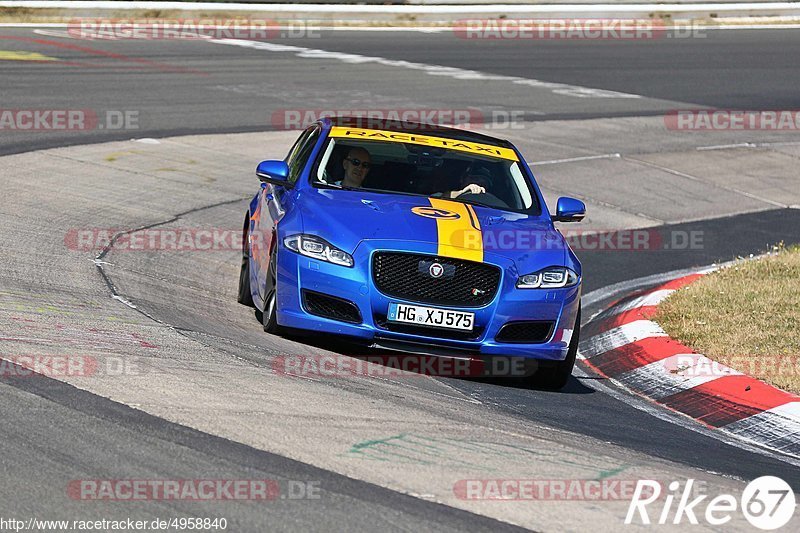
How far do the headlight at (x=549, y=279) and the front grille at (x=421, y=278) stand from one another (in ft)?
1.12

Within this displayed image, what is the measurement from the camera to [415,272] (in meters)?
8.02

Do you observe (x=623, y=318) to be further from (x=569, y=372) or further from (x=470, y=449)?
(x=470, y=449)

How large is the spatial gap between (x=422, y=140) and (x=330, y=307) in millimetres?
2111

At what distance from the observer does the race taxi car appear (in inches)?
315

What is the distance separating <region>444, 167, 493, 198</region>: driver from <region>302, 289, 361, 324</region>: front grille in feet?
5.06

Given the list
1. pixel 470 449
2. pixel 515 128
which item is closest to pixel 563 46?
pixel 515 128

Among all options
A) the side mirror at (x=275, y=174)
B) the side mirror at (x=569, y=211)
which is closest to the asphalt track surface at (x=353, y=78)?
the side mirror at (x=275, y=174)

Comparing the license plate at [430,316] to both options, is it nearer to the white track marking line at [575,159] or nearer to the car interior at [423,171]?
the car interior at [423,171]

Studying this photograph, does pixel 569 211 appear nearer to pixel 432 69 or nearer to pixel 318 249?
pixel 318 249

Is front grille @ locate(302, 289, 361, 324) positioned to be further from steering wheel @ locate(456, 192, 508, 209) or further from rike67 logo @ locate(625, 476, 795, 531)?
rike67 logo @ locate(625, 476, 795, 531)

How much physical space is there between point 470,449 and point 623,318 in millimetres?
4780

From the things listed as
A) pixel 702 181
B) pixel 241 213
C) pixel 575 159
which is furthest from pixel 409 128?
pixel 702 181

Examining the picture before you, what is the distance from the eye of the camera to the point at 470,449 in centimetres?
601

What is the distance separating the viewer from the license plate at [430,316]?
26.2ft
